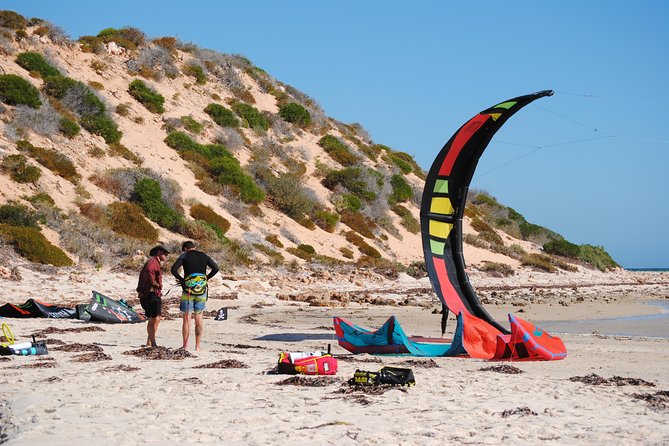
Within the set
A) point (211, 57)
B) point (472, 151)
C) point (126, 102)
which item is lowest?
point (472, 151)

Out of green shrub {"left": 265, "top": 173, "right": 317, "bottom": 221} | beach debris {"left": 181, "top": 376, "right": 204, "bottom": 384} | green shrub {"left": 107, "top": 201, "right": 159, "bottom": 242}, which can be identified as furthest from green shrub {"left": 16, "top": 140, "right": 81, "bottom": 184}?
beach debris {"left": 181, "top": 376, "right": 204, "bottom": 384}

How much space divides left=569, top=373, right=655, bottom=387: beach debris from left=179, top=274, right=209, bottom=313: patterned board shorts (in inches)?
193

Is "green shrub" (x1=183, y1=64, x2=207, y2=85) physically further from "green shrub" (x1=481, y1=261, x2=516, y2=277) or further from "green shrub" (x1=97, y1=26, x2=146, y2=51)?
"green shrub" (x1=481, y1=261, x2=516, y2=277)

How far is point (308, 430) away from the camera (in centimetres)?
595

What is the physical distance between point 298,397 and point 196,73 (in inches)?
1446

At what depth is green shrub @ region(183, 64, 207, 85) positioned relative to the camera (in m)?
41.7

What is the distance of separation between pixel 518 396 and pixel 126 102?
31.4 meters

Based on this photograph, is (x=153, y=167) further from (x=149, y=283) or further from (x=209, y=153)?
(x=149, y=283)

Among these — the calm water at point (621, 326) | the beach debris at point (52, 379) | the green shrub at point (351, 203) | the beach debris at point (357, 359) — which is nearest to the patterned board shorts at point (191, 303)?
the beach debris at point (357, 359)

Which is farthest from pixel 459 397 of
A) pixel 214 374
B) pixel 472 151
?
pixel 472 151

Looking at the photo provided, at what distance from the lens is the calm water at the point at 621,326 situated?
1473 centimetres

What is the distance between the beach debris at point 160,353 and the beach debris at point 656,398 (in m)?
5.47

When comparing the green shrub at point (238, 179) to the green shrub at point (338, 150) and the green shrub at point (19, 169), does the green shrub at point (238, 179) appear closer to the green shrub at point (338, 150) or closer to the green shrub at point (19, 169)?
the green shrub at point (338, 150)

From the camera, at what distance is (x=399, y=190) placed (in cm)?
4241
